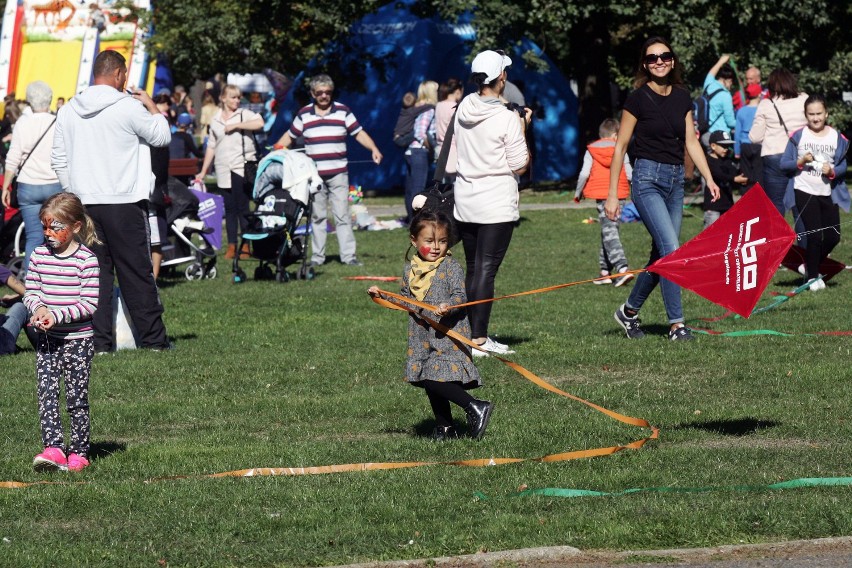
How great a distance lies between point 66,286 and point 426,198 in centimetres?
387

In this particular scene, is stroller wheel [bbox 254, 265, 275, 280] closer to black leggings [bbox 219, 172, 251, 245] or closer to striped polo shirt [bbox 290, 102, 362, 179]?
black leggings [bbox 219, 172, 251, 245]

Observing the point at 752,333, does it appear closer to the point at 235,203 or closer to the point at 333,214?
the point at 333,214

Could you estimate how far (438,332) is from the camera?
24.0ft

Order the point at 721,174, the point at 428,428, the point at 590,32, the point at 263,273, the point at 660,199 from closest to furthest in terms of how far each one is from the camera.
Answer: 1. the point at 428,428
2. the point at 660,199
3. the point at 721,174
4. the point at 263,273
5. the point at 590,32

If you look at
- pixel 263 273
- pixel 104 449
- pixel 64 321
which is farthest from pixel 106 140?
pixel 263 273

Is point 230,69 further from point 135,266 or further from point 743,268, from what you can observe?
point 743,268

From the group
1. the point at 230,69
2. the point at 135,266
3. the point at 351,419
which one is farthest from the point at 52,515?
the point at 230,69

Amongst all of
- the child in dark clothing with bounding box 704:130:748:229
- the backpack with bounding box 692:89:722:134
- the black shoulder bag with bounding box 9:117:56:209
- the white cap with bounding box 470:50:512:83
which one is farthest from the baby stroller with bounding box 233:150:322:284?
the white cap with bounding box 470:50:512:83

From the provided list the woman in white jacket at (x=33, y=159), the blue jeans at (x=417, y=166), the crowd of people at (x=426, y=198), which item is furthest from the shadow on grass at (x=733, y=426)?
the blue jeans at (x=417, y=166)

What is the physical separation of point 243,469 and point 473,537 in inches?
71.5

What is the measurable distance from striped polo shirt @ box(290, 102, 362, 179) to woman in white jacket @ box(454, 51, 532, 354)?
264 inches

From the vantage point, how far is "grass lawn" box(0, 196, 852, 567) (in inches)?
218

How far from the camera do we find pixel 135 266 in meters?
10.6

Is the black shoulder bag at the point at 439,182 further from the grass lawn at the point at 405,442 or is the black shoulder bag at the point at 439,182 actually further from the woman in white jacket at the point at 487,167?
the grass lawn at the point at 405,442
